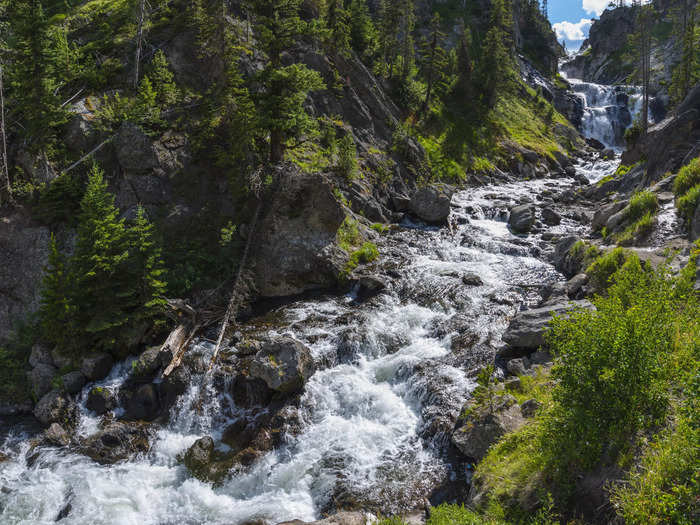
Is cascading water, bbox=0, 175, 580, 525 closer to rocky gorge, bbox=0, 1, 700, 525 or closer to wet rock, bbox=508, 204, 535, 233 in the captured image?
rocky gorge, bbox=0, 1, 700, 525

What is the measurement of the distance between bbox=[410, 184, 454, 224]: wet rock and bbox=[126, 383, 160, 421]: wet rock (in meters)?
21.9

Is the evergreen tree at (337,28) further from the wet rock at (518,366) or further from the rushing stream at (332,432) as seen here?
the wet rock at (518,366)

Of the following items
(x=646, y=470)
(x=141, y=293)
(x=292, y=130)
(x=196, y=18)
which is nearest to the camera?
(x=646, y=470)

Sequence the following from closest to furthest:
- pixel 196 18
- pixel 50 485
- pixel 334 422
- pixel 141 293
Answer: pixel 50 485
pixel 334 422
pixel 141 293
pixel 196 18

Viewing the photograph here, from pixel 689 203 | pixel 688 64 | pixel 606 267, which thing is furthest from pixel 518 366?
pixel 688 64

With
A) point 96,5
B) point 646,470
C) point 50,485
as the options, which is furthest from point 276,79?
point 96,5

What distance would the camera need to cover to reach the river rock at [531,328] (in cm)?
1366

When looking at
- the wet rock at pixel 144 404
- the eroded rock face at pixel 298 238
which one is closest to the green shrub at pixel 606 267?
the eroded rock face at pixel 298 238

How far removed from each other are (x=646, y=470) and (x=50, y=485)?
1445cm

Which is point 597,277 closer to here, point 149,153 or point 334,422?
point 334,422

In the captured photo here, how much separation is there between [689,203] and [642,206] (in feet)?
10.9

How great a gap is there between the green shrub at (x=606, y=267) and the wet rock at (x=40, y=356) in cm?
2207

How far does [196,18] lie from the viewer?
2895 centimetres

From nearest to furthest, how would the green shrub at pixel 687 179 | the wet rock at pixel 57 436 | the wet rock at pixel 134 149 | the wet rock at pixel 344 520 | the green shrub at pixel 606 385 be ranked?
the green shrub at pixel 606 385 < the wet rock at pixel 344 520 < the wet rock at pixel 57 436 < the green shrub at pixel 687 179 < the wet rock at pixel 134 149
